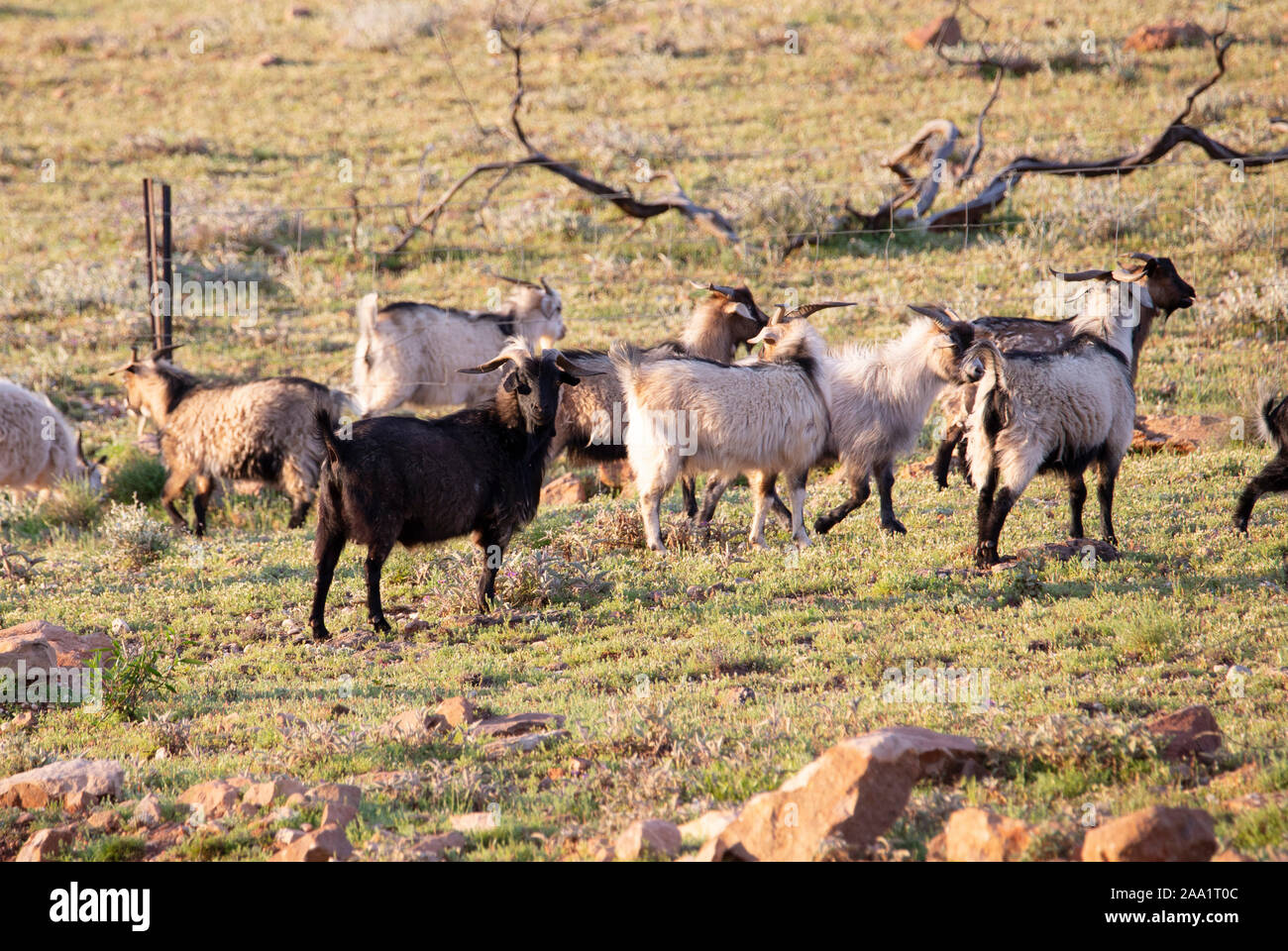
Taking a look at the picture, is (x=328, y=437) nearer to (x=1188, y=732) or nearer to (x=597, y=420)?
(x=597, y=420)

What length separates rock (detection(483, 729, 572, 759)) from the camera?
5340 millimetres

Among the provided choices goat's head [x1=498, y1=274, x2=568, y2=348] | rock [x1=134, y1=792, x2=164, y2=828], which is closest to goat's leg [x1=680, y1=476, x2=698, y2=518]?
goat's head [x1=498, y1=274, x2=568, y2=348]

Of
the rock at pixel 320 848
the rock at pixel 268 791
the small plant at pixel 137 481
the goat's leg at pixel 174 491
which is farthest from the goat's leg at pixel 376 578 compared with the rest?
the small plant at pixel 137 481

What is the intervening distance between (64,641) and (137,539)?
312cm

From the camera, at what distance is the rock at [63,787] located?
16.6 ft

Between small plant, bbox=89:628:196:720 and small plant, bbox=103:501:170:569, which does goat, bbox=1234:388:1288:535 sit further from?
small plant, bbox=103:501:170:569

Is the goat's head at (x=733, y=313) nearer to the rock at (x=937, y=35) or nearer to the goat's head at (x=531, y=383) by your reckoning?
the goat's head at (x=531, y=383)

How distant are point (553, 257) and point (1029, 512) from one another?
11616 millimetres

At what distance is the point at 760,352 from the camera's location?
33.9ft

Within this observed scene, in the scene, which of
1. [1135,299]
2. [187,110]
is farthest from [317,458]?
[187,110]

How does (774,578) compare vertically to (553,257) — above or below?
below

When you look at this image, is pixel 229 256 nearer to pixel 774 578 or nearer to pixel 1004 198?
pixel 1004 198

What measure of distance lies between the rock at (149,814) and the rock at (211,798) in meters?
0.14

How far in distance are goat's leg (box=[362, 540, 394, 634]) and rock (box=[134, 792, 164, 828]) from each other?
9.41 feet
